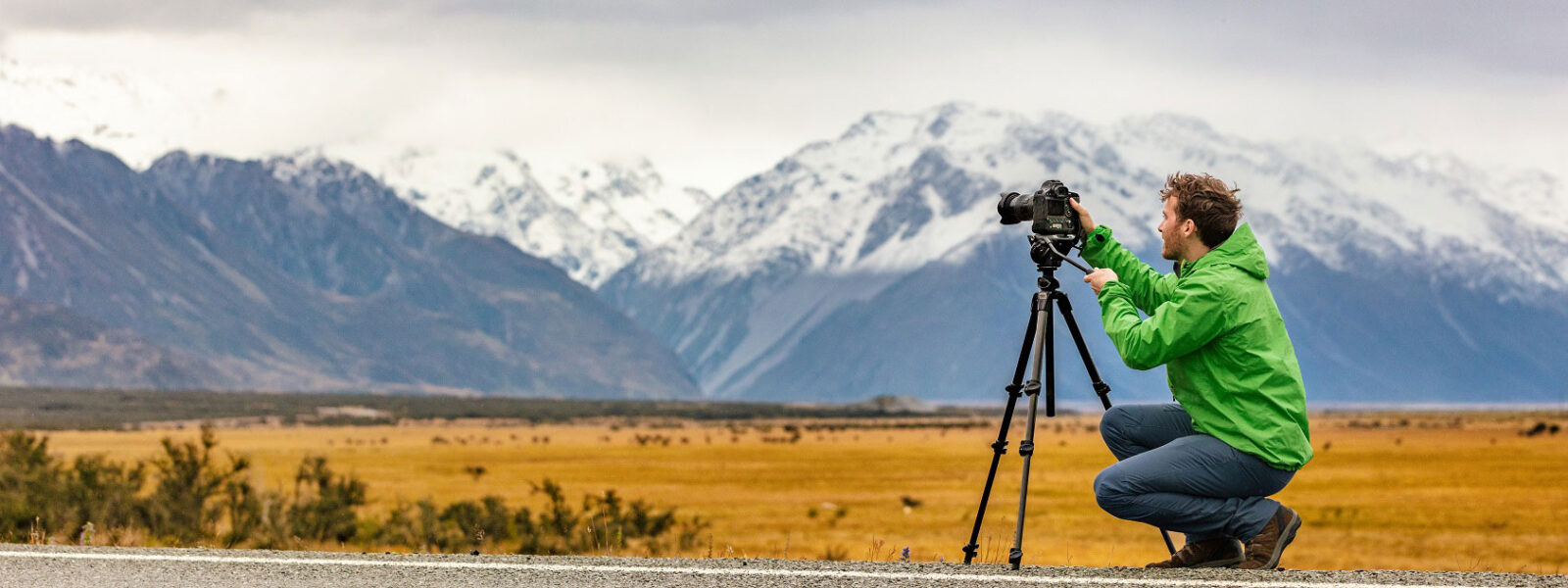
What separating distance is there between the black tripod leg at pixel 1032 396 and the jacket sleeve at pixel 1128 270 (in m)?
0.30

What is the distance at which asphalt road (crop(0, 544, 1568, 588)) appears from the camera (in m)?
7.00

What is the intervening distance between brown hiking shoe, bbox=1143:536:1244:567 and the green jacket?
585 millimetres

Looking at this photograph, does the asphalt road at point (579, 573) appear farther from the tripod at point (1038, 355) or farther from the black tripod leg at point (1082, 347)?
the black tripod leg at point (1082, 347)

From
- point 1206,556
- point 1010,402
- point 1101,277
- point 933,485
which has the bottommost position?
point 933,485

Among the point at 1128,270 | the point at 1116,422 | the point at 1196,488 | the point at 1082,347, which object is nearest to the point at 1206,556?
the point at 1196,488

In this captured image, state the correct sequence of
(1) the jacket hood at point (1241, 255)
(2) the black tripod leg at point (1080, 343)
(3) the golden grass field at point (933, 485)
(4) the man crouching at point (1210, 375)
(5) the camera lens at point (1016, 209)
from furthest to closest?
(3) the golden grass field at point (933, 485), (2) the black tripod leg at point (1080, 343), (5) the camera lens at point (1016, 209), (1) the jacket hood at point (1241, 255), (4) the man crouching at point (1210, 375)

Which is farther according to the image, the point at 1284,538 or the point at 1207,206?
the point at 1284,538

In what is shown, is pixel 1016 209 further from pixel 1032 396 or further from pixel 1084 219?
pixel 1032 396

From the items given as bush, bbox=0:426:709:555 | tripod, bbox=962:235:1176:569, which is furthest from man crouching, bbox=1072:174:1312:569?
bush, bbox=0:426:709:555

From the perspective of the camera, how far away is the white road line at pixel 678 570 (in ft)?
22.4

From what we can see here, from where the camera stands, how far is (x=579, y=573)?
7359mm

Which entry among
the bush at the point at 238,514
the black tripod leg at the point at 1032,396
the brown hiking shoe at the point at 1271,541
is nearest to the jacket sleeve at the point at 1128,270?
the black tripod leg at the point at 1032,396

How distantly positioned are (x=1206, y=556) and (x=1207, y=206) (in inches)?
59.9

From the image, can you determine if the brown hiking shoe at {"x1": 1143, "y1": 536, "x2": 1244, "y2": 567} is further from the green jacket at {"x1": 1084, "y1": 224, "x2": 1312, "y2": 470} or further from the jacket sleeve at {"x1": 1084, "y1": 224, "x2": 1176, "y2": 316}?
the jacket sleeve at {"x1": 1084, "y1": 224, "x2": 1176, "y2": 316}
